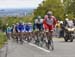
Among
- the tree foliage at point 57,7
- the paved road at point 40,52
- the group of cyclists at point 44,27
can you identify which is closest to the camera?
the paved road at point 40,52

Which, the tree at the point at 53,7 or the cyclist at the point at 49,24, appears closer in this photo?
the cyclist at the point at 49,24

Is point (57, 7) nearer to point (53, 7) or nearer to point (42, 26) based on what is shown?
point (53, 7)

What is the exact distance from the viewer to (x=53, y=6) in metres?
84.9

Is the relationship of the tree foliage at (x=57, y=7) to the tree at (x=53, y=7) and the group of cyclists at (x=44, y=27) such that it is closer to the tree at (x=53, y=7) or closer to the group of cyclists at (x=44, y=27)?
the tree at (x=53, y=7)

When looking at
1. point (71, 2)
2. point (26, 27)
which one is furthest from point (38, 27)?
point (71, 2)

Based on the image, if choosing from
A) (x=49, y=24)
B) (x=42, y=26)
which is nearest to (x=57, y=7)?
(x=42, y=26)

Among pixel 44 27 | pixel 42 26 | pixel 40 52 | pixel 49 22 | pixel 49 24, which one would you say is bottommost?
pixel 40 52

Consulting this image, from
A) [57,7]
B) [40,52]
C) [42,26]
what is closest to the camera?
[40,52]

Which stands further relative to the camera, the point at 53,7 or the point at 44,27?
the point at 53,7

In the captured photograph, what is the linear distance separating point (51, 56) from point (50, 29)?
10.9 ft

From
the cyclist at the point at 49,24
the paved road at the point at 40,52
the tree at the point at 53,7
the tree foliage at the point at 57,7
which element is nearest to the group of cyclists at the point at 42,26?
the cyclist at the point at 49,24

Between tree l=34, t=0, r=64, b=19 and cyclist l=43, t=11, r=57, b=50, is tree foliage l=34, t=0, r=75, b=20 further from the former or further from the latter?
cyclist l=43, t=11, r=57, b=50

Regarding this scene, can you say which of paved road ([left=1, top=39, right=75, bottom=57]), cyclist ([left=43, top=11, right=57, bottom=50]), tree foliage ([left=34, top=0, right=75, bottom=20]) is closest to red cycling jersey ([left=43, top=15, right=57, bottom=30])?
cyclist ([left=43, top=11, right=57, bottom=50])

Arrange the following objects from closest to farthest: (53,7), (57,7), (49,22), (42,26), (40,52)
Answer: (40,52) → (49,22) → (42,26) → (53,7) → (57,7)
